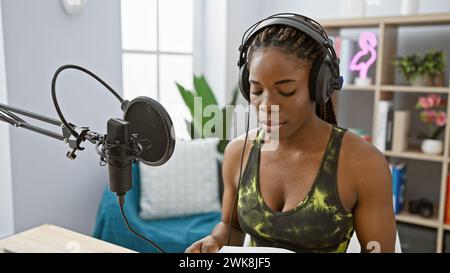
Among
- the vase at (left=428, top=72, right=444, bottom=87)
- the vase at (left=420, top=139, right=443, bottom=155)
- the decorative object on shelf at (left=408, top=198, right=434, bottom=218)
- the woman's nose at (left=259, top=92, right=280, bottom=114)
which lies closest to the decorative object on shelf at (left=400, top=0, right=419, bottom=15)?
the vase at (left=428, top=72, right=444, bottom=87)

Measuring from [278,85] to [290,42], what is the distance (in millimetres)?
80

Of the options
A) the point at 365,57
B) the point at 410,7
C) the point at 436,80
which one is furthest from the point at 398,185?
the point at 410,7

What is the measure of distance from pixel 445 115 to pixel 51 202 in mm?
1538

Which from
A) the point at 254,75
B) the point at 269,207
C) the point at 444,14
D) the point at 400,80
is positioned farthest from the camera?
the point at 400,80

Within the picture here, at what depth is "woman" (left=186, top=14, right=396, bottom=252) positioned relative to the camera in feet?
1.78

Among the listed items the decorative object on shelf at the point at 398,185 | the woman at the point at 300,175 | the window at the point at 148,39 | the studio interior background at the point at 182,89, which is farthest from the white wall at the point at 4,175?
the decorative object on shelf at the point at 398,185

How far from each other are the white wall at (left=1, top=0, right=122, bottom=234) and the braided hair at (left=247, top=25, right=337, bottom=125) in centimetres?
20

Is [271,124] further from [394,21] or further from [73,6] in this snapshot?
[394,21]

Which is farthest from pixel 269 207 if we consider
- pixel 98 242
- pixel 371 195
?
pixel 98 242

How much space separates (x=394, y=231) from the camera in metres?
0.61

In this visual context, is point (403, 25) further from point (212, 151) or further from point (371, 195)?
point (371, 195)

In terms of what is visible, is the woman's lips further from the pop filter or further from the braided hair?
the pop filter

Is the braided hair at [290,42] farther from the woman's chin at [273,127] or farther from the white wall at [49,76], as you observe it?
the white wall at [49,76]

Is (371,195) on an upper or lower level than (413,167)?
upper
